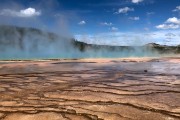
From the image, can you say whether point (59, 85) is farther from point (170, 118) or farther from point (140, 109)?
point (170, 118)

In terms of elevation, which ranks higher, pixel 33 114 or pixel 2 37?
pixel 2 37

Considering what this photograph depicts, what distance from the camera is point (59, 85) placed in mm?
6414

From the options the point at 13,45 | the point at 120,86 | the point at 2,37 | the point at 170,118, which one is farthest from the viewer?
the point at 2,37

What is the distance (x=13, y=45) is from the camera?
190ft

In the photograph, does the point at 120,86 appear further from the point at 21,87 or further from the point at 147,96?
the point at 21,87

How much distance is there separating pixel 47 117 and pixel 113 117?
0.86 metres

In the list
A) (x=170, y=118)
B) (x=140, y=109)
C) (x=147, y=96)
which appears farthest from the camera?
(x=147, y=96)

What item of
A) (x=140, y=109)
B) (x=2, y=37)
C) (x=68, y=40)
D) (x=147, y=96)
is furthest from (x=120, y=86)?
(x=2, y=37)

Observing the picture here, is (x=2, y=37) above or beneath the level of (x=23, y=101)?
above

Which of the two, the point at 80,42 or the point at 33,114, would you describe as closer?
the point at 33,114

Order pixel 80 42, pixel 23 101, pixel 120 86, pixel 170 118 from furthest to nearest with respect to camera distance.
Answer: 1. pixel 80 42
2. pixel 120 86
3. pixel 23 101
4. pixel 170 118

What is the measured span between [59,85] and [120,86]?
4.37ft

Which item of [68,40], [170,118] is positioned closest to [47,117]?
[170,118]

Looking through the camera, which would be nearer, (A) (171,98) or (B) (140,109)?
(B) (140,109)
